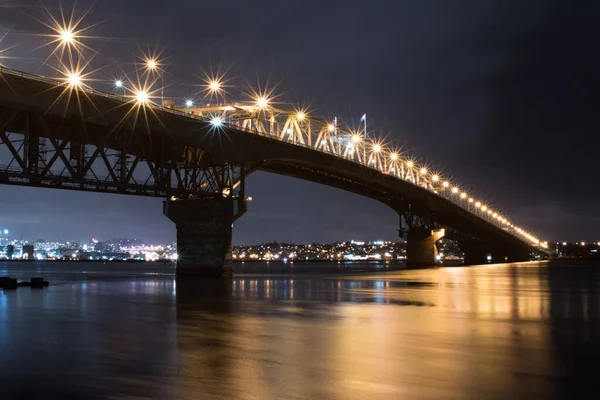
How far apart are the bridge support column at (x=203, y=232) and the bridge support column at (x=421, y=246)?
237ft

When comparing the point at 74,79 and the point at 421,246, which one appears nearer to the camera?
the point at 74,79

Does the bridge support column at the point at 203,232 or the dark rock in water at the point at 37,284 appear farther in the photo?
the bridge support column at the point at 203,232

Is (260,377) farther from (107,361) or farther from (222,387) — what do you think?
(107,361)

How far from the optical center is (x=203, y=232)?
62531mm

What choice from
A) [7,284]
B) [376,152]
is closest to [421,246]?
[376,152]

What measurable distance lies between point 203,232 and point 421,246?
75.6m

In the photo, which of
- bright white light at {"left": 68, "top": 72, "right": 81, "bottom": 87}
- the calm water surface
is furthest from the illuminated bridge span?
the calm water surface

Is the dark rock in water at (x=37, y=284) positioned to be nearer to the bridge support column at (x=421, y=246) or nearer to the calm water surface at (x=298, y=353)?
the calm water surface at (x=298, y=353)

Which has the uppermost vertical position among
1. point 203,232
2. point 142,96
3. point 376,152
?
point 376,152

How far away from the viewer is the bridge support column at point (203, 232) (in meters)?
62.4

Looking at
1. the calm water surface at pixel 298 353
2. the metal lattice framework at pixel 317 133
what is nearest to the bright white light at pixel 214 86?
the metal lattice framework at pixel 317 133

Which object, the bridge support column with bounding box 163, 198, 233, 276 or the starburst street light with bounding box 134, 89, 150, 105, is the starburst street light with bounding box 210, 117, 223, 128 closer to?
the bridge support column with bounding box 163, 198, 233, 276

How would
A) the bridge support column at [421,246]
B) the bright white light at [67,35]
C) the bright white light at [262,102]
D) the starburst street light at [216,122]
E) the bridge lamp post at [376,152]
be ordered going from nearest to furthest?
the bright white light at [67,35] < the starburst street light at [216,122] < the bright white light at [262,102] < the bridge lamp post at [376,152] < the bridge support column at [421,246]

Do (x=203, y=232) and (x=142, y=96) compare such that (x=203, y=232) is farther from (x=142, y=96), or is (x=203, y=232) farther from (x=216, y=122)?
(x=142, y=96)
